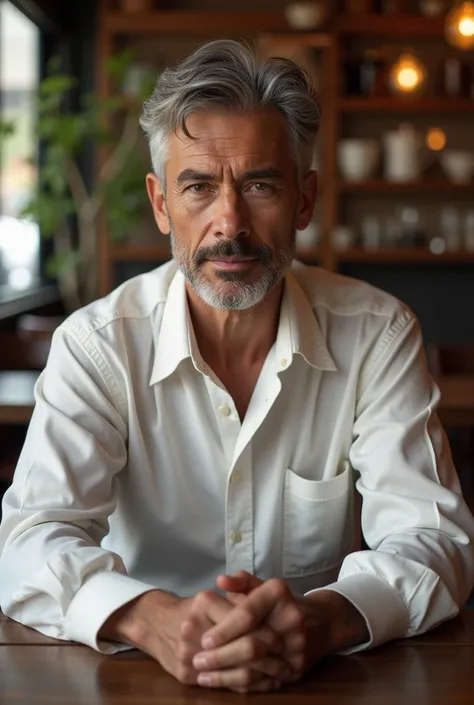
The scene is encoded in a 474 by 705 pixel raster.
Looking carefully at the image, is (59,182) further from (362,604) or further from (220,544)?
(362,604)

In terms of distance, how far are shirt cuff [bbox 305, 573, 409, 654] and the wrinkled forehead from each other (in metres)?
0.72

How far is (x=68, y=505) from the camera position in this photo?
5.46 ft

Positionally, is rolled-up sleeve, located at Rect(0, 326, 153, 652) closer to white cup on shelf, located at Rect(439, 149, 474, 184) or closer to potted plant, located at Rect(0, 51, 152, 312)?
potted plant, located at Rect(0, 51, 152, 312)

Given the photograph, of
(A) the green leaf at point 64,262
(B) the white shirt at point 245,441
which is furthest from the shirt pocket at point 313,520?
(A) the green leaf at point 64,262

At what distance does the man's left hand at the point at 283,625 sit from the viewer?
1315 millimetres

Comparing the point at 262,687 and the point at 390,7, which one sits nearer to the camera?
the point at 262,687

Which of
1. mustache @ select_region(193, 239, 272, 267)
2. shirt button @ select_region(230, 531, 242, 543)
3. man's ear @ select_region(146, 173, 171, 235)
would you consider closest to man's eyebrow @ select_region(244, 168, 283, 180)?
mustache @ select_region(193, 239, 272, 267)

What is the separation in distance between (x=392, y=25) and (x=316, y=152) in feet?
2.98

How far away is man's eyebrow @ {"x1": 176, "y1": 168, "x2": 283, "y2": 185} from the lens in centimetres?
180

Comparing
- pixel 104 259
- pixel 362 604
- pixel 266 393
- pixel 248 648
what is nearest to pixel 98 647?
pixel 248 648

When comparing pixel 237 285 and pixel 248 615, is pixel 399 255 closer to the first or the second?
pixel 237 285

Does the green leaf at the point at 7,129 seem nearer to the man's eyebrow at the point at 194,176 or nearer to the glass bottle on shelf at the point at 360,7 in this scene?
the glass bottle on shelf at the point at 360,7

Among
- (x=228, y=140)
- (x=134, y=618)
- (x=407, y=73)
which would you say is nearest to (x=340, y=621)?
(x=134, y=618)

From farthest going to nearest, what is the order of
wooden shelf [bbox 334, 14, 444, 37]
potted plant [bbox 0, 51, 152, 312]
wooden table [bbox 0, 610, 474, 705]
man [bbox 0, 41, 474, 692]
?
wooden shelf [bbox 334, 14, 444, 37]
potted plant [bbox 0, 51, 152, 312]
man [bbox 0, 41, 474, 692]
wooden table [bbox 0, 610, 474, 705]
